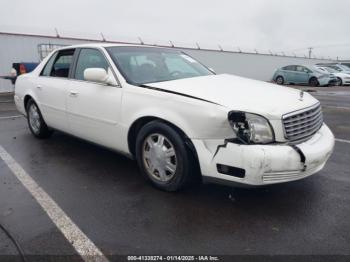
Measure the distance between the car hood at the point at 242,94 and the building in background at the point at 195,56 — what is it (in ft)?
41.5

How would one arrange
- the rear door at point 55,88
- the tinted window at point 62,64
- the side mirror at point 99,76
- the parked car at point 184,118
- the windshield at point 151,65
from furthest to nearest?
1. the tinted window at point 62,64
2. the rear door at point 55,88
3. the windshield at point 151,65
4. the side mirror at point 99,76
5. the parked car at point 184,118

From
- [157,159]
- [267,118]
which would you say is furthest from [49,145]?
[267,118]

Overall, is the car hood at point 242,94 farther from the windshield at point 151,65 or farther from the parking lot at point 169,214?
the parking lot at point 169,214

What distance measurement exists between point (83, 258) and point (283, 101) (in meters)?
2.15

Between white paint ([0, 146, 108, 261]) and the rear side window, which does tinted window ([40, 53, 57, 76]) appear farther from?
white paint ([0, 146, 108, 261])

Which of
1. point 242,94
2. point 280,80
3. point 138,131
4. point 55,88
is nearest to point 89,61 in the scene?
point 55,88

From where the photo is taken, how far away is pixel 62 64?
4.86 metres

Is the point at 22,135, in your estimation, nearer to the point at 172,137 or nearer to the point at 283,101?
the point at 172,137

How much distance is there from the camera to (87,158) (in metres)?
4.57

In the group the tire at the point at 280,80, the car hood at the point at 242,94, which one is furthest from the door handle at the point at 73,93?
the tire at the point at 280,80

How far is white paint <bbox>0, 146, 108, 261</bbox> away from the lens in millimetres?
2418

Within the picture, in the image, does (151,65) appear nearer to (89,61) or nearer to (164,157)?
(89,61)

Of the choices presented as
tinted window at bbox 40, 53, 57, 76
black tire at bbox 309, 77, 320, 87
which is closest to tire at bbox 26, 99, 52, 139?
tinted window at bbox 40, 53, 57, 76

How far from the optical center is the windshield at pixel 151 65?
3.79m
